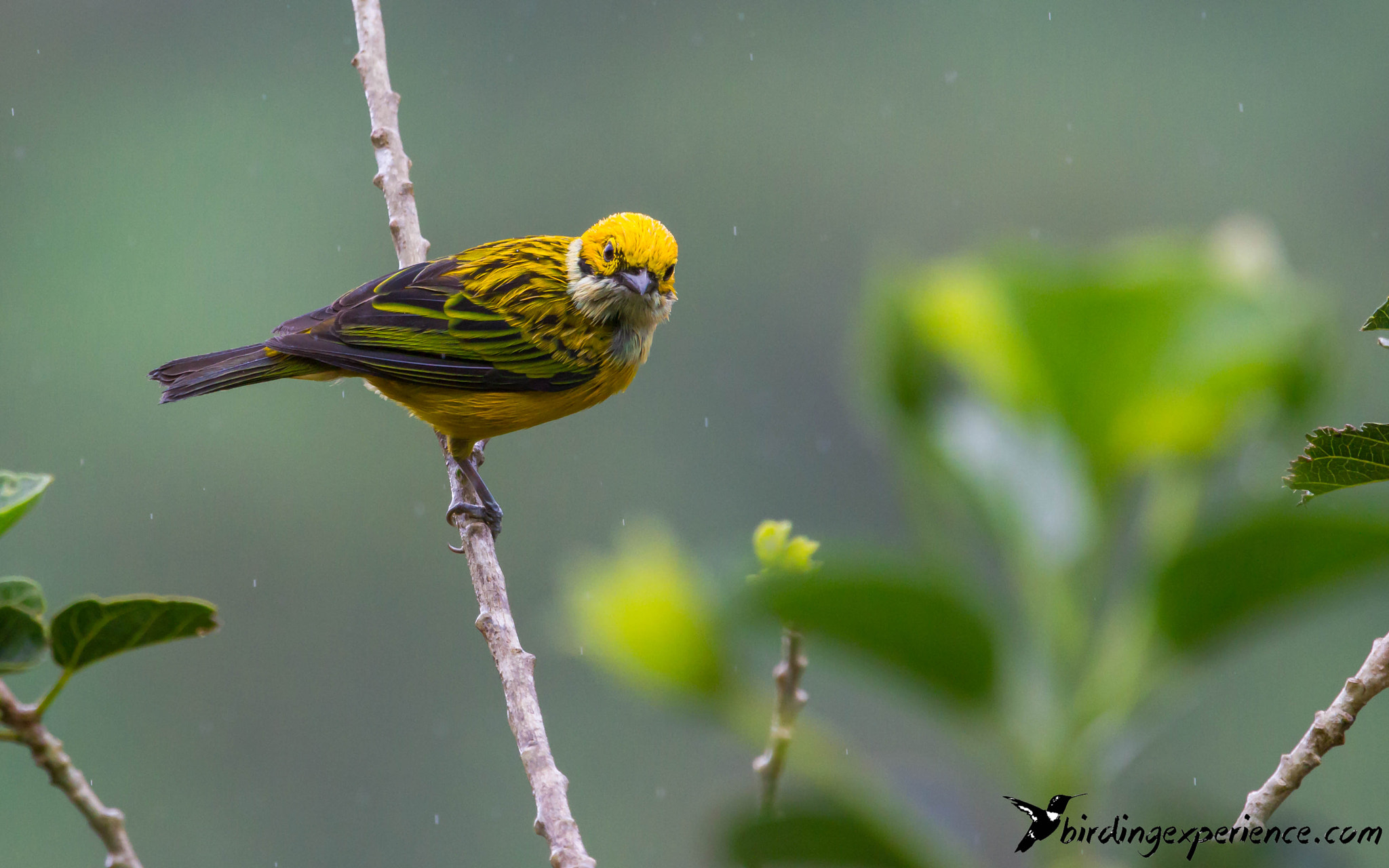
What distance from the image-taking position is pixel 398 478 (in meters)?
36.4

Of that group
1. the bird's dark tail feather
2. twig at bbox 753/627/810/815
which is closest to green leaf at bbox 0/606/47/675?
twig at bbox 753/627/810/815

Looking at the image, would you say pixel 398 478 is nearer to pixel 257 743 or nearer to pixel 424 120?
pixel 257 743

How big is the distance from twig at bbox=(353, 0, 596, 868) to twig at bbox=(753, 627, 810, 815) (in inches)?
12.2

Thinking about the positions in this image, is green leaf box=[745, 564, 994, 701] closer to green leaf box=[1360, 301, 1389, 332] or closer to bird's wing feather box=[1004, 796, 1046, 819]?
bird's wing feather box=[1004, 796, 1046, 819]

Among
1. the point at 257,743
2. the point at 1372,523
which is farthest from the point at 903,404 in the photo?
the point at 257,743

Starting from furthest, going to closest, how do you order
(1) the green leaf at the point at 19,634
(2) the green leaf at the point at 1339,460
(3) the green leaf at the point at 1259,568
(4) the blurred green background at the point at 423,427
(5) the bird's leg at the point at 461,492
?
(4) the blurred green background at the point at 423,427 → (5) the bird's leg at the point at 461,492 → (1) the green leaf at the point at 19,634 → (2) the green leaf at the point at 1339,460 → (3) the green leaf at the point at 1259,568

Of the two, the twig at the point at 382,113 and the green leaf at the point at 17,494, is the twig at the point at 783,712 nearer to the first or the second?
the green leaf at the point at 17,494

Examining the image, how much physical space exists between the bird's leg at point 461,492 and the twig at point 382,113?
785 mm

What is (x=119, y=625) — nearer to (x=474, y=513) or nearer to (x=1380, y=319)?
(x=1380, y=319)

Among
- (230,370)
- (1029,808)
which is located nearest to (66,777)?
(1029,808)

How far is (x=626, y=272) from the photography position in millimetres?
4281

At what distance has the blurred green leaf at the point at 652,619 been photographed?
156 cm

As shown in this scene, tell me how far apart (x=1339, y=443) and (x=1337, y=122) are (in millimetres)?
46397

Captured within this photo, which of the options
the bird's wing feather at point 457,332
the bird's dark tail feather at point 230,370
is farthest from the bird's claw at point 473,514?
the bird's dark tail feather at point 230,370
